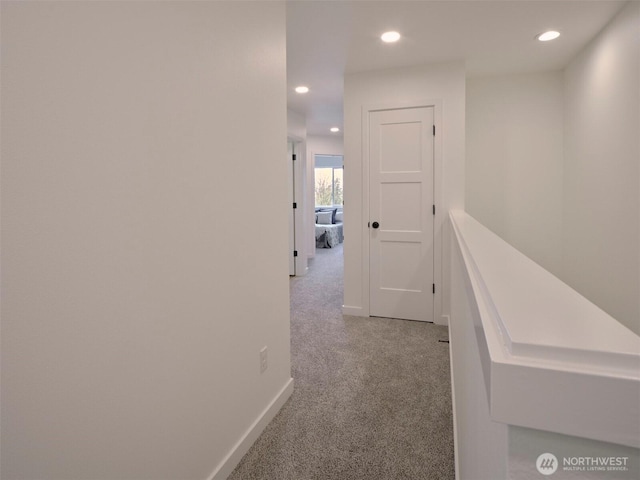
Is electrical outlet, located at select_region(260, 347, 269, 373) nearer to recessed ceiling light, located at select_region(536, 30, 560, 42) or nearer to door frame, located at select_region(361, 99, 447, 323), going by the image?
door frame, located at select_region(361, 99, 447, 323)

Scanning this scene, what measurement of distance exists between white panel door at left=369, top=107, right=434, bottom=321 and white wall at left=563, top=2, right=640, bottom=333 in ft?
4.20

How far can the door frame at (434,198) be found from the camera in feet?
11.2

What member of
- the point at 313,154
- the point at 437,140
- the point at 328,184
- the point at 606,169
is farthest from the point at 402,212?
the point at 328,184

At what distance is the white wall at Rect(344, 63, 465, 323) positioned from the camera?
11.0 ft

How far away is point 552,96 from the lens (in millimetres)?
3785

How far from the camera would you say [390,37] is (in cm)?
285

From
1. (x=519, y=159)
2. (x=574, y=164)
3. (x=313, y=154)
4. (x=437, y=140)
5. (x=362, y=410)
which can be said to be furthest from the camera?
(x=313, y=154)

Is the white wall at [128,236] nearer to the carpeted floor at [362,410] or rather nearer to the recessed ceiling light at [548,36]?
the carpeted floor at [362,410]

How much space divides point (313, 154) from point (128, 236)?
609 centimetres

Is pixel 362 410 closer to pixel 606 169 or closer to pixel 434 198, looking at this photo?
pixel 434 198

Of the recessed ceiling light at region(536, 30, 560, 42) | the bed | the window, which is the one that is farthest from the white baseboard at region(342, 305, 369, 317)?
the window

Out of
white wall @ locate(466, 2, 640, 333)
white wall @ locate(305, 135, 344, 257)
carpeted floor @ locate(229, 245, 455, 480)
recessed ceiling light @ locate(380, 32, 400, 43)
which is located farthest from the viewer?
white wall @ locate(305, 135, 344, 257)

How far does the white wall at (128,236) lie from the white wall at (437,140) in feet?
6.40

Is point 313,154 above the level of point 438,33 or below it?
below
